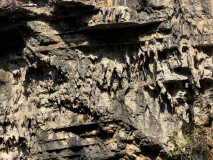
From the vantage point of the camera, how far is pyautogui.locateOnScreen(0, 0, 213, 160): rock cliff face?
9.26 meters

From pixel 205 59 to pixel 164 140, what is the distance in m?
2.11

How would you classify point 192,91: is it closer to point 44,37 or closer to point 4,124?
point 44,37

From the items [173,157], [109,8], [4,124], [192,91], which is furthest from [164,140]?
[4,124]

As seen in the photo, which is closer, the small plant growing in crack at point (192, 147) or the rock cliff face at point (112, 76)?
the small plant growing in crack at point (192, 147)

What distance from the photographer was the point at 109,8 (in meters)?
9.25

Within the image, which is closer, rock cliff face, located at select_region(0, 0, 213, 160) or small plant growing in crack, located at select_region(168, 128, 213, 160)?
small plant growing in crack, located at select_region(168, 128, 213, 160)

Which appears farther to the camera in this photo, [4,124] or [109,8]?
[4,124]

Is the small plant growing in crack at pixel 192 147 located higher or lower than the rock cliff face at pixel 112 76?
lower

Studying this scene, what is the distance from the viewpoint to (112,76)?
959cm

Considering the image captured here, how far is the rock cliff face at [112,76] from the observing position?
926 centimetres

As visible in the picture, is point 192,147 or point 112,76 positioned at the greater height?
point 112,76

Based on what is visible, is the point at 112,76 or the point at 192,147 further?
the point at 112,76

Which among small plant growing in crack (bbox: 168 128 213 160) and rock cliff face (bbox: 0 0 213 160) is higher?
rock cliff face (bbox: 0 0 213 160)

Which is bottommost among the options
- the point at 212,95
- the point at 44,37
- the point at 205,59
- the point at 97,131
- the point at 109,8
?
the point at 97,131
